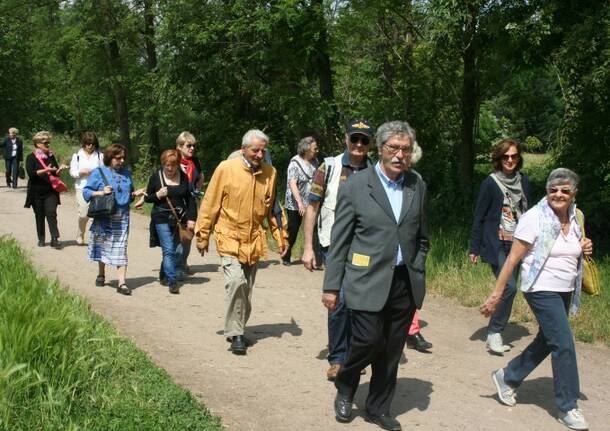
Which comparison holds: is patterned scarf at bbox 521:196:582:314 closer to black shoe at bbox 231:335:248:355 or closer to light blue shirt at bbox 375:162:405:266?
light blue shirt at bbox 375:162:405:266

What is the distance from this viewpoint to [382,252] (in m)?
4.72

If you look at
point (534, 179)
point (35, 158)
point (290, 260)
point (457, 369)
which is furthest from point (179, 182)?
point (534, 179)

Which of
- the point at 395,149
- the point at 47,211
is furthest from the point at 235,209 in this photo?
the point at 47,211

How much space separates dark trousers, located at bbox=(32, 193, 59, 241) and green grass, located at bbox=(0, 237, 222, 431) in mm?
5721

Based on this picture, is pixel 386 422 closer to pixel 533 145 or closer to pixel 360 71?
pixel 360 71

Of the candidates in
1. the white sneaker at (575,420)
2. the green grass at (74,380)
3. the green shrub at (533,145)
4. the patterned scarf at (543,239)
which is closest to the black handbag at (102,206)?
the green grass at (74,380)

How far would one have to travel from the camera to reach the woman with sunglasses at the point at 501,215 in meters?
6.81

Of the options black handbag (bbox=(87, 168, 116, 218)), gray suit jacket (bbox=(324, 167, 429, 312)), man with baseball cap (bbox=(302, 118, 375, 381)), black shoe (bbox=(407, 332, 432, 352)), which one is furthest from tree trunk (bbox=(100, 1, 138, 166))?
gray suit jacket (bbox=(324, 167, 429, 312))

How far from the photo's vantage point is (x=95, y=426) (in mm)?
4434

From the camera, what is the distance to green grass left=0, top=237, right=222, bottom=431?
4.48 meters

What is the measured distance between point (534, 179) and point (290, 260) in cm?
713

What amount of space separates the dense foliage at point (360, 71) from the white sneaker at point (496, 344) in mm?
3999

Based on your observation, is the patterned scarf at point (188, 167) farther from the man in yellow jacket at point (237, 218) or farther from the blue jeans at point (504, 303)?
the blue jeans at point (504, 303)

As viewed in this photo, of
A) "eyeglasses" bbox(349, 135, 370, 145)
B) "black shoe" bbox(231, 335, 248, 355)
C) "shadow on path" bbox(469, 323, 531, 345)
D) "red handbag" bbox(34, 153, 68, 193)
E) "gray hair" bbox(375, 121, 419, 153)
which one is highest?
"gray hair" bbox(375, 121, 419, 153)
